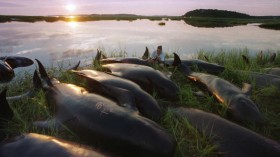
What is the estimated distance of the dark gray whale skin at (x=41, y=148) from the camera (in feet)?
10.9

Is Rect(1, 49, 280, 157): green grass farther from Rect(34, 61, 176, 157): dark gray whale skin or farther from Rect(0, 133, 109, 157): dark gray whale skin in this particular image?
Rect(0, 133, 109, 157): dark gray whale skin

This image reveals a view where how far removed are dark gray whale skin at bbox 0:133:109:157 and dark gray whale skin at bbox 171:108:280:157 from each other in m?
1.71

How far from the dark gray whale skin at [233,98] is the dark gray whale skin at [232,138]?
1.45 ft

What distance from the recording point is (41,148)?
3475mm

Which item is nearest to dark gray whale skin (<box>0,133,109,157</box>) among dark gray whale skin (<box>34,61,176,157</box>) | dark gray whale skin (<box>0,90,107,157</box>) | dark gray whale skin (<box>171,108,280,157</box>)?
dark gray whale skin (<box>0,90,107,157</box>)

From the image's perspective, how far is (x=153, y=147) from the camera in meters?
3.44

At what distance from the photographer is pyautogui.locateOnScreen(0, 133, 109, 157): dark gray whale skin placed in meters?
3.32

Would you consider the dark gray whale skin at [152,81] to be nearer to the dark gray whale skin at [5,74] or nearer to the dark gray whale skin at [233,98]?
the dark gray whale skin at [233,98]

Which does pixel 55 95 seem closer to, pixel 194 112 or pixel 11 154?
pixel 11 154

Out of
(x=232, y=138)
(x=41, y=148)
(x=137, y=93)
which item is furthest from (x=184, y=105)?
(x=41, y=148)

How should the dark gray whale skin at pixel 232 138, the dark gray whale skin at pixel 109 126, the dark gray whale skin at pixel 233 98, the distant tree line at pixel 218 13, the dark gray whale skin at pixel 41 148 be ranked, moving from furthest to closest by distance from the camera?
the distant tree line at pixel 218 13
the dark gray whale skin at pixel 233 98
the dark gray whale skin at pixel 232 138
the dark gray whale skin at pixel 109 126
the dark gray whale skin at pixel 41 148

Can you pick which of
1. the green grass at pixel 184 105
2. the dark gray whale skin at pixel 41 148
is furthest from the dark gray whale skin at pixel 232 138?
the dark gray whale skin at pixel 41 148

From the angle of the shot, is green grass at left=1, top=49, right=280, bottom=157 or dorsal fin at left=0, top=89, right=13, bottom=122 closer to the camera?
green grass at left=1, top=49, right=280, bottom=157

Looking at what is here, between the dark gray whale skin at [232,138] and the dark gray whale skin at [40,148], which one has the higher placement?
the dark gray whale skin at [40,148]
